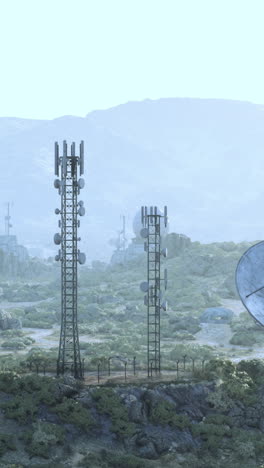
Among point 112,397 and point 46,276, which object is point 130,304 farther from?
point 112,397

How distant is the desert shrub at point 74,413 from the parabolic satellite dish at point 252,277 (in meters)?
7.82

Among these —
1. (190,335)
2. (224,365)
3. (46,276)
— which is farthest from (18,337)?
(46,276)

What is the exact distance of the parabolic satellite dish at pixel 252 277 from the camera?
33.9 metres

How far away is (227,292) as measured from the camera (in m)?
86.3

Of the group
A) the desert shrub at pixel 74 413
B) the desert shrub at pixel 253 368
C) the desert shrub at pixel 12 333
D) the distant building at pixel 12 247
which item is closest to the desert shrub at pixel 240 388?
the desert shrub at pixel 253 368

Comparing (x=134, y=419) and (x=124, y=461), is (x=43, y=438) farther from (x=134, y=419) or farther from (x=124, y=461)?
(x=134, y=419)

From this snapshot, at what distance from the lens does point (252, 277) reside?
113 ft

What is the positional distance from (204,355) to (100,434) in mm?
20037

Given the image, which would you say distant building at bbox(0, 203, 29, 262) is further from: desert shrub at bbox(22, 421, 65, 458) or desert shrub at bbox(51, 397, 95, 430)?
desert shrub at bbox(22, 421, 65, 458)

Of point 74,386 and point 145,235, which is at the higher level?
point 145,235

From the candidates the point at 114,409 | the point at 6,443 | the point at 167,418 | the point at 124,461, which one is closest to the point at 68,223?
the point at 114,409

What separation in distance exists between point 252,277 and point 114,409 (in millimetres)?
7879

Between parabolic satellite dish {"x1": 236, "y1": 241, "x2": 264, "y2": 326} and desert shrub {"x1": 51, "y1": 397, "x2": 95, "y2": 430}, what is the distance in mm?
7818

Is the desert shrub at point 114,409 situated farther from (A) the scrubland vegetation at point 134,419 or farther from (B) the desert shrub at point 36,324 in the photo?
(B) the desert shrub at point 36,324
